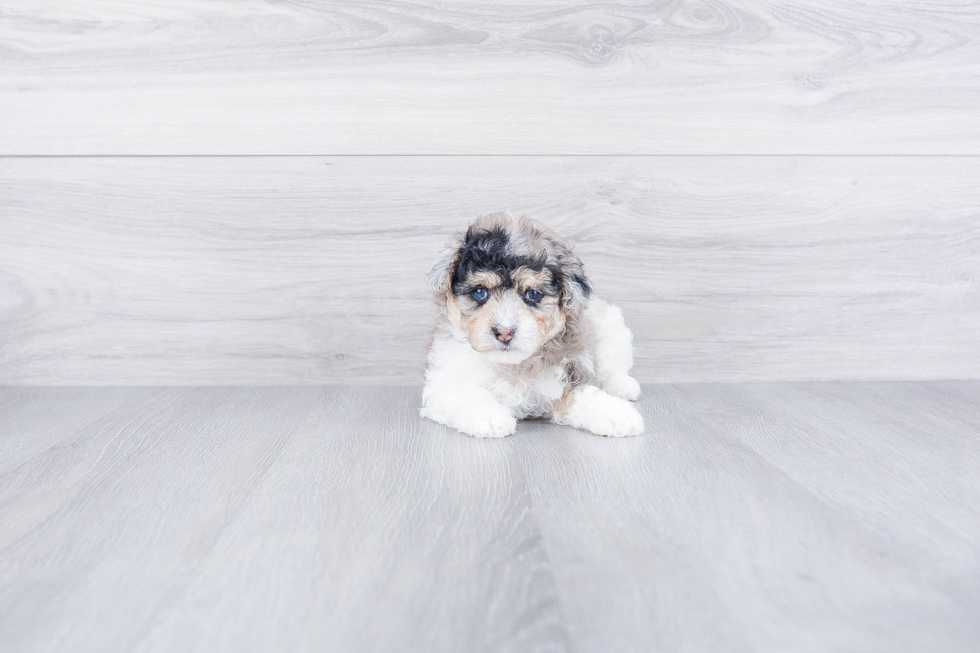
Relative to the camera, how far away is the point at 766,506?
3.53 feet

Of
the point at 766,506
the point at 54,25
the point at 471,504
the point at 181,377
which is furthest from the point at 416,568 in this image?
the point at 54,25

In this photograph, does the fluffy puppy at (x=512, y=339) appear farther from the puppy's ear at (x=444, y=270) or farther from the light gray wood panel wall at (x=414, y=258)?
the light gray wood panel wall at (x=414, y=258)

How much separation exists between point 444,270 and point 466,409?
0.31m

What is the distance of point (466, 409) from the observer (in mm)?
1504

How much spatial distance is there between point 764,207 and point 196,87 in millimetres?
1656

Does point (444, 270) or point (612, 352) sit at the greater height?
point (444, 270)

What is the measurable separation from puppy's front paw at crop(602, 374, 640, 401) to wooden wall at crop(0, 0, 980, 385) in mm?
261

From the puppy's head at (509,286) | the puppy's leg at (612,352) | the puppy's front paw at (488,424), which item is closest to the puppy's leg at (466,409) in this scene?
the puppy's front paw at (488,424)

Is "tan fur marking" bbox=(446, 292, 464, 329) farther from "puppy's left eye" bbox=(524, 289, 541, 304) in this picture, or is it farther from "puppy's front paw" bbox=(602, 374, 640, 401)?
"puppy's front paw" bbox=(602, 374, 640, 401)

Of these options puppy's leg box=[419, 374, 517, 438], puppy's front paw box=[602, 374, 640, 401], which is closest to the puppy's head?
puppy's leg box=[419, 374, 517, 438]

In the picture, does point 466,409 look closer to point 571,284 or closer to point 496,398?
point 496,398

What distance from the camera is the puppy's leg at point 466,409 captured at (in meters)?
1.47

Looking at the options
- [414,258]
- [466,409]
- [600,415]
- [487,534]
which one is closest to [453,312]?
[466,409]

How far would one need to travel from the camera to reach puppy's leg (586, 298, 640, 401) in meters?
1.75
